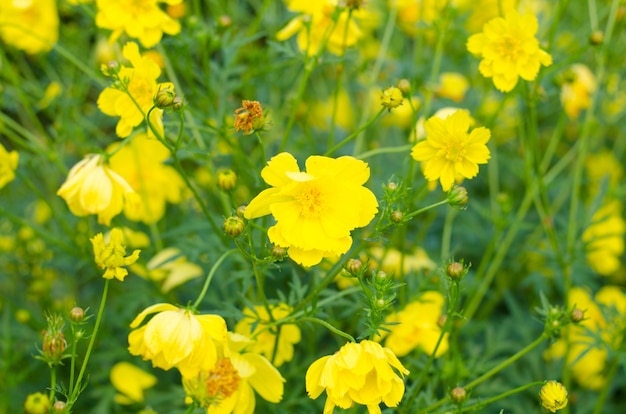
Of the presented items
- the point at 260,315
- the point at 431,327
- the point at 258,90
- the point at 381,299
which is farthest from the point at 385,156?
the point at 381,299

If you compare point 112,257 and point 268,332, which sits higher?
point 112,257

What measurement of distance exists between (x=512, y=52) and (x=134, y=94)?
69 cm

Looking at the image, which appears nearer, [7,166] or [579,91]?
[7,166]

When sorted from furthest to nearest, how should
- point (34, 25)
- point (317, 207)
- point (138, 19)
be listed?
point (34, 25)
point (138, 19)
point (317, 207)

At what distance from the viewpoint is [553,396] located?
1099mm

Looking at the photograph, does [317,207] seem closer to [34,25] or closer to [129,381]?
[129,381]

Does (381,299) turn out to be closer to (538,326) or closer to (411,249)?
(411,249)

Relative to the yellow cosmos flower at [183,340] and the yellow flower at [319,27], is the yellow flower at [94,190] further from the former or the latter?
the yellow flower at [319,27]

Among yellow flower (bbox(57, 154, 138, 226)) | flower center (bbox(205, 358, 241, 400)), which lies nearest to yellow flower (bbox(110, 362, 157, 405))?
yellow flower (bbox(57, 154, 138, 226))

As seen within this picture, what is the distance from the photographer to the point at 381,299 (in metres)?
1.10

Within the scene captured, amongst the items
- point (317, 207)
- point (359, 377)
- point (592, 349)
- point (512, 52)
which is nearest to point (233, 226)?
point (317, 207)

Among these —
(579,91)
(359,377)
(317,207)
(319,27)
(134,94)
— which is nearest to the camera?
(359,377)

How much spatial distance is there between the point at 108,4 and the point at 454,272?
872 mm

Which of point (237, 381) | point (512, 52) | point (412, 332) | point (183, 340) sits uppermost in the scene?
point (512, 52)
